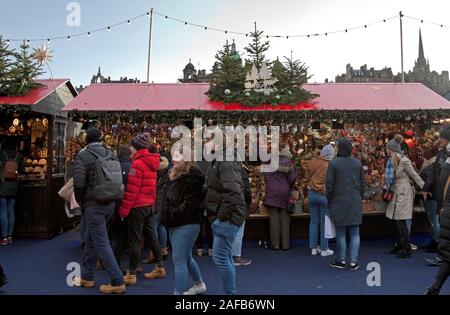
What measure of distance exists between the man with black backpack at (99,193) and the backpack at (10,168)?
3.50 meters

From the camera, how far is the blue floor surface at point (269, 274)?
180 inches

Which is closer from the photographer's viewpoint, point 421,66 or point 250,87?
point 250,87

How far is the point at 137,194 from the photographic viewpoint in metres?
4.54

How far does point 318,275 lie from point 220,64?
459 cm

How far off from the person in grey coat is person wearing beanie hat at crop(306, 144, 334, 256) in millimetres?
760

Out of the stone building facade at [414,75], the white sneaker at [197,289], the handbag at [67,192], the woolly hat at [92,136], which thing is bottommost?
the white sneaker at [197,289]

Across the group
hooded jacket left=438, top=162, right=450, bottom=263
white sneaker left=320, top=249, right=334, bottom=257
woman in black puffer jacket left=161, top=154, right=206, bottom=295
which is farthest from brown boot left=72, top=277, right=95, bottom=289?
hooded jacket left=438, top=162, right=450, bottom=263

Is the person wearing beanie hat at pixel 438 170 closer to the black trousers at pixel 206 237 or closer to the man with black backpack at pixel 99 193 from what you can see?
the black trousers at pixel 206 237

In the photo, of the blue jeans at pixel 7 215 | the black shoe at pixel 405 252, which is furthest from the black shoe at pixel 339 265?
the blue jeans at pixel 7 215

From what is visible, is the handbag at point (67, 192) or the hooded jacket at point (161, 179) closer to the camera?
the hooded jacket at point (161, 179)

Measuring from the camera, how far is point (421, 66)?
7038 cm

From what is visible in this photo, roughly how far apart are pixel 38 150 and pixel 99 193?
5336 mm
